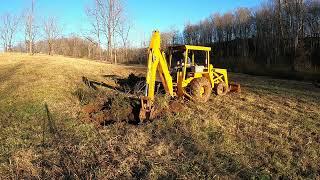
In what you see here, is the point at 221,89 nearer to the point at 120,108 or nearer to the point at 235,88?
the point at 235,88

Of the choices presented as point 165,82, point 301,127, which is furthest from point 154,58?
point 301,127

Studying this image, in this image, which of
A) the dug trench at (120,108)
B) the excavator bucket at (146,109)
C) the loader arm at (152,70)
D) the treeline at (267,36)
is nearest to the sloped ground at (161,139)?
the dug trench at (120,108)

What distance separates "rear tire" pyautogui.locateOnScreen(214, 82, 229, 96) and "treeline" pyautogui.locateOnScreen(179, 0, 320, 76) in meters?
20.1

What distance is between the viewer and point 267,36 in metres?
62.0

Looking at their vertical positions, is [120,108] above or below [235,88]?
below

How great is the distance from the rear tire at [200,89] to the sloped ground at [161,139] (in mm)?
393

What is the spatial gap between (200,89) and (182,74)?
3.03 ft

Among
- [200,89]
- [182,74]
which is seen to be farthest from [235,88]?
[182,74]

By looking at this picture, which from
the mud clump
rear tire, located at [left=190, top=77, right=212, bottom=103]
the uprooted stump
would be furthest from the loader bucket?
the mud clump

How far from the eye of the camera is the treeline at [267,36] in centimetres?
4453

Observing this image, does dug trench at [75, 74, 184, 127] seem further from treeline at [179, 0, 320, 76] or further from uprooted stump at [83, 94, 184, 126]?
treeline at [179, 0, 320, 76]

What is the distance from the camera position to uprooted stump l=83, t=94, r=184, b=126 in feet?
44.7

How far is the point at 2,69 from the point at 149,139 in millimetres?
15841

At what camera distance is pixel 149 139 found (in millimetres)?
11695
